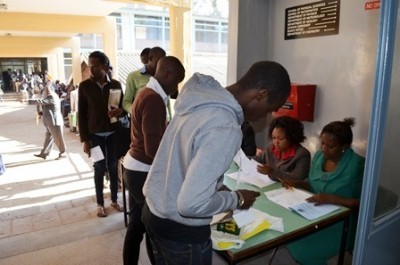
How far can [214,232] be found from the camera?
1.54 metres

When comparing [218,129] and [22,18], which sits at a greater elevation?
[22,18]

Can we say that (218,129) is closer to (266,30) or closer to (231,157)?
(231,157)

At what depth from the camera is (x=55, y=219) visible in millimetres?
3666

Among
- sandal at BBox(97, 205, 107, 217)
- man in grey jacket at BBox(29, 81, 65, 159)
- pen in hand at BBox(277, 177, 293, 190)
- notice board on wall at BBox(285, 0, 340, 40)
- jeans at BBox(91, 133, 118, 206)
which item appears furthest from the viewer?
man in grey jacket at BBox(29, 81, 65, 159)

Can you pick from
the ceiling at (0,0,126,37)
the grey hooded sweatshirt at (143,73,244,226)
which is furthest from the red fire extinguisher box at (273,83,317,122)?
the ceiling at (0,0,126,37)

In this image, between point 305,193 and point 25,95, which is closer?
point 305,193

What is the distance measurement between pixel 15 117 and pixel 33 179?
8.83 meters

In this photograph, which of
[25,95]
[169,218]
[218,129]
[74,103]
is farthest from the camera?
[25,95]

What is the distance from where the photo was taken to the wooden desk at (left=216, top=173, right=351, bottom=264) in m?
1.42

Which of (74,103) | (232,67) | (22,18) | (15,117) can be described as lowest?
(15,117)

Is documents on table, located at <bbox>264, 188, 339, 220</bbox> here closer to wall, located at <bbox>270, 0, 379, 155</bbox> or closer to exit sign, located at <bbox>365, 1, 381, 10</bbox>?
wall, located at <bbox>270, 0, 379, 155</bbox>

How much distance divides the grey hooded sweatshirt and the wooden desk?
0.31 meters

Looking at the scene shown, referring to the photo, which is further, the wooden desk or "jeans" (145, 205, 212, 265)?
the wooden desk

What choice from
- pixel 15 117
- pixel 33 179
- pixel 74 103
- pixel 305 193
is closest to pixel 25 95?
pixel 15 117
